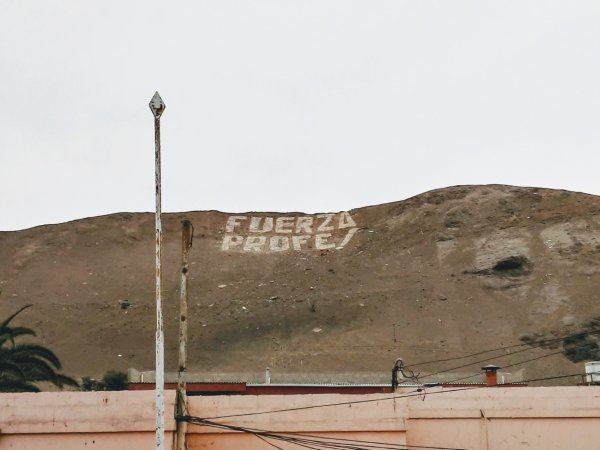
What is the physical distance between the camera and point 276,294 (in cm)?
7262

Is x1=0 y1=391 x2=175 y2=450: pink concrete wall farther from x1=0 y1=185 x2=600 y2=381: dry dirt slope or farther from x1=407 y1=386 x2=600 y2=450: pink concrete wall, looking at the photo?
x1=0 y1=185 x2=600 y2=381: dry dirt slope

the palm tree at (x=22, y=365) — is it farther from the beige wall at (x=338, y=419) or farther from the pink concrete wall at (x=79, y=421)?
the beige wall at (x=338, y=419)

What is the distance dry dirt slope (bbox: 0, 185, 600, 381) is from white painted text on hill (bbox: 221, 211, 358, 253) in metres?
0.19

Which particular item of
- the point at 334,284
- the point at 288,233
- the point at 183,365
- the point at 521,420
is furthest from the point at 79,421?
the point at 288,233

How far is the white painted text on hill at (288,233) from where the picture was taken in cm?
8250

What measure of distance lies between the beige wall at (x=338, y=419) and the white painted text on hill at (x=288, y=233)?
64161mm

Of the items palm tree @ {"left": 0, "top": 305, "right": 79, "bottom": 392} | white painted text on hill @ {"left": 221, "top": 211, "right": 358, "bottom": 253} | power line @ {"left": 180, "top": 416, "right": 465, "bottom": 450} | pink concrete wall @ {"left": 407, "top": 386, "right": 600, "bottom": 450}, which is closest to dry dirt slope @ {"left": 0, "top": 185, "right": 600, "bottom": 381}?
white painted text on hill @ {"left": 221, "top": 211, "right": 358, "bottom": 253}

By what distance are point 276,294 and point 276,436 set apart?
188 ft

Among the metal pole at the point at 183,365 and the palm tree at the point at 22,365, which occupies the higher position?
the palm tree at the point at 22,365

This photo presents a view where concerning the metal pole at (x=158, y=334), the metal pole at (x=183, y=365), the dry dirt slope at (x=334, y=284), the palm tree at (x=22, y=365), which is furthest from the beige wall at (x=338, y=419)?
the dry dirt slope at (x=334, y=284)

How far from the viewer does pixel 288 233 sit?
8556 centimetres

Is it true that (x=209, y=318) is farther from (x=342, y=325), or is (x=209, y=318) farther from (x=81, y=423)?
(x=81, y=423)

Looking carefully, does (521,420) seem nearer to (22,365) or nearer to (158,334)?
(158,334)

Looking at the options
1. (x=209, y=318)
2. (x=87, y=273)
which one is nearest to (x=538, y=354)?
(x=209, y=318)
